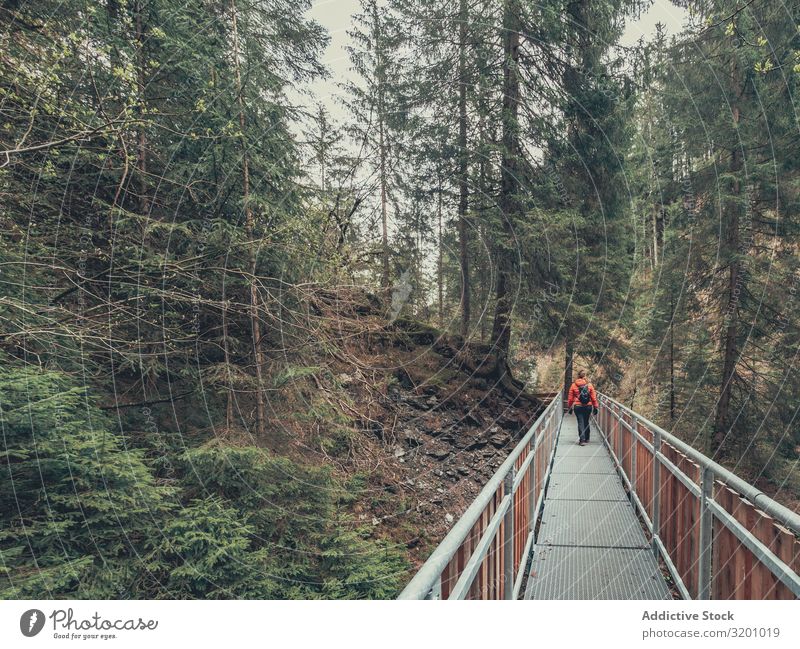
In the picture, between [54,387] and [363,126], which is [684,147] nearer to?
[363,126]

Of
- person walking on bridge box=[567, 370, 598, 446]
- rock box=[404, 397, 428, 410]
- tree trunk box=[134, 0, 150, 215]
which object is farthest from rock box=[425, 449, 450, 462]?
tree trunk box=[134, 0, 150, 215]

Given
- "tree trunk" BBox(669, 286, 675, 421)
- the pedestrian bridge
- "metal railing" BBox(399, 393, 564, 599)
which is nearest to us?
"metal railing" BBox(399, 393, 564, 599)

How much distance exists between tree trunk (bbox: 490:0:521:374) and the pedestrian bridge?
654 cm

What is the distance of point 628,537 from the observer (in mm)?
4066

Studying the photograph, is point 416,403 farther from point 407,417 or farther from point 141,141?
point 141,141

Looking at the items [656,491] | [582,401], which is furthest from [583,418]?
[656,491]

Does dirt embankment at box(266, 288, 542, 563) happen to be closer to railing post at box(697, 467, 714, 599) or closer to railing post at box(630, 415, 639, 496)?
railing post at box(630, 415, 639, 496)

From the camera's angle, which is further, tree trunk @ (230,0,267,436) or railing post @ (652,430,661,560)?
tree trunk @ (230,0,267,436)

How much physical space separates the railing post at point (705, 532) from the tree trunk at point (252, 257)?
5.93 meters

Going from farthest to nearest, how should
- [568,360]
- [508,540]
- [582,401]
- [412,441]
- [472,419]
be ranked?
1. [568,360]
2. [472,419]
3. [412,441]
4. [582,401]
5. [508,540]

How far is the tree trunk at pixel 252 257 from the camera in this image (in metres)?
6.25

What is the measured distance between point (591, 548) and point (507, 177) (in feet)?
34.0

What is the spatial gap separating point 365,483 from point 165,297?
5467 mm

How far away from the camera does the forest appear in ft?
16.3
